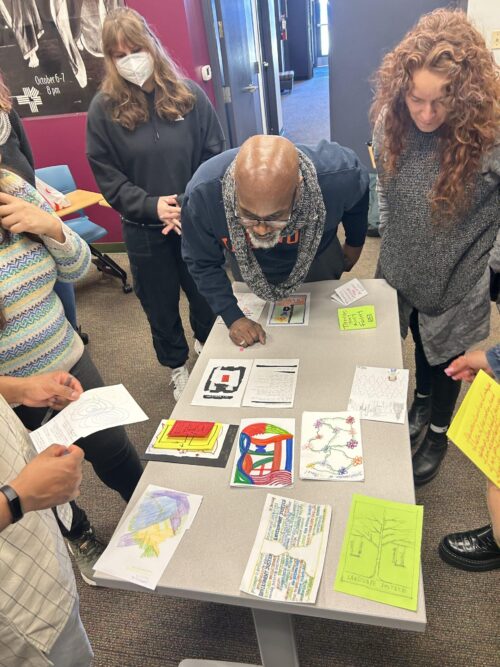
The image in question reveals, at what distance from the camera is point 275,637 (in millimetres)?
1092

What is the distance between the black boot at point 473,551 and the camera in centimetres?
153

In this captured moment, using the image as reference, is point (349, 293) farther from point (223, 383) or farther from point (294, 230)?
point (223, 383)

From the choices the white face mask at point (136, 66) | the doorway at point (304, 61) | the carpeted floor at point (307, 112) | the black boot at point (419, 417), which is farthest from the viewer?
the doorway at point (304, 61)

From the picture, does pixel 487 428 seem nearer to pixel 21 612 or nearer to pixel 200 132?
pixel 21 612

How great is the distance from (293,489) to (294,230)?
74 cm

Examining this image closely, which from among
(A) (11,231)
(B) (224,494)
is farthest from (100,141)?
(B) (224,494)

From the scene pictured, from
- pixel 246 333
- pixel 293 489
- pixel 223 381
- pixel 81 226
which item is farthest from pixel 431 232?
pixel 81 226

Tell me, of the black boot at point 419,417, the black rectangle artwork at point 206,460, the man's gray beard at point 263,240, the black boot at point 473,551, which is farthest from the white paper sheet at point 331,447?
the black boot at point 419,417

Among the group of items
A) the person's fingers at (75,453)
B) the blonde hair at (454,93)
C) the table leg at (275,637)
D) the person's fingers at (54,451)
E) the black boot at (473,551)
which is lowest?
the black boot at (473,551)

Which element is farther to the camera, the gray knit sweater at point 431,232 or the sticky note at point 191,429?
the gray knit sweater at point 431,232

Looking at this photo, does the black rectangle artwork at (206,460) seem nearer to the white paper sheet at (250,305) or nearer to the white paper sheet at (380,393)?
the white paper sheet at (380,393)

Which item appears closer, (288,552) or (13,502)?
(13,502)

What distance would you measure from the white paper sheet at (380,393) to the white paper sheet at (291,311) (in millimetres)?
312

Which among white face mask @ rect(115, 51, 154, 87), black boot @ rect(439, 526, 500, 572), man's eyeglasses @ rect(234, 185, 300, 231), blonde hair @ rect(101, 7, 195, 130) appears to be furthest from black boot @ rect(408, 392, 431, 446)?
white face mask @ rect(115, 51, 154, 87)
